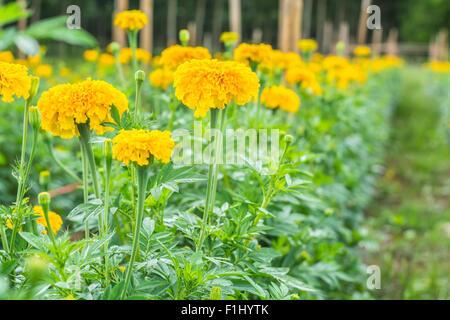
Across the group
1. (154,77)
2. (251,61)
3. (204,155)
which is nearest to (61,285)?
(204,155)

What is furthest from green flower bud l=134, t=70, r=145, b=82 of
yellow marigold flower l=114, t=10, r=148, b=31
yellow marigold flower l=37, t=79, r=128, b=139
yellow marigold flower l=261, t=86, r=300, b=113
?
yellow marigold flower l=261, t=86, r=300, b=113

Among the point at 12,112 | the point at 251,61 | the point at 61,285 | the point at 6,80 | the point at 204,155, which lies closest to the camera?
the point at 61,285

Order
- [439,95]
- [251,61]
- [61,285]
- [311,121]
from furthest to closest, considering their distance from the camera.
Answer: [439,95]
[311,121]
[251,61]
[61,285]

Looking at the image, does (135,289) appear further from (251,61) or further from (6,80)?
(251,61)

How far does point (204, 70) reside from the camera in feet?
2.91

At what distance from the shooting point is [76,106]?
32.5 inches

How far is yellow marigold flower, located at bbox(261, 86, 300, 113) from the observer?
176 cm

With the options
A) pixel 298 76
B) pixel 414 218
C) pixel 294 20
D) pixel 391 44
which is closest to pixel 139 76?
pixel 298 76

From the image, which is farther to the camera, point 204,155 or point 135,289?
point 204,155

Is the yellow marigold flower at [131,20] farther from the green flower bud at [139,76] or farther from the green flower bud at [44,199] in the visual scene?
the green flower bud at [44,199]

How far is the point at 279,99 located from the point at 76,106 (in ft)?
3.49

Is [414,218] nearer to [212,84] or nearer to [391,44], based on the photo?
[212,84]

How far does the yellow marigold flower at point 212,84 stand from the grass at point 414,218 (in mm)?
1823
